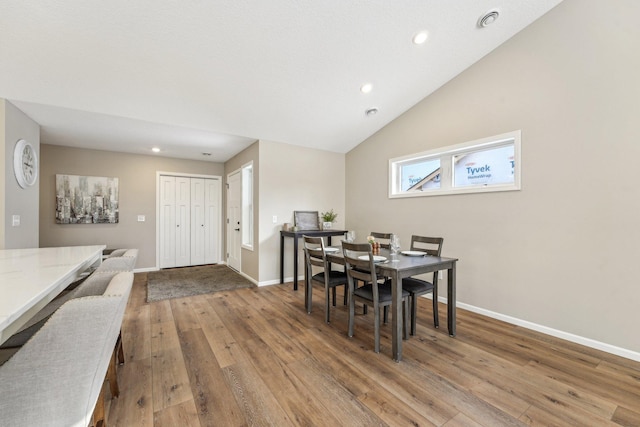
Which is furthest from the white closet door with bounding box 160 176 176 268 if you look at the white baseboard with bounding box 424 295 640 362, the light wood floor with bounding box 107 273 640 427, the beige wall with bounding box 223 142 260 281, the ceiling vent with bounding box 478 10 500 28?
the ceiling vent with bounding box 478 10 500 28

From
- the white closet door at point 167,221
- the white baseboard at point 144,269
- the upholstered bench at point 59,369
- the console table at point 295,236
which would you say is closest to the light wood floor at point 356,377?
the upholstered bench at point 59,369

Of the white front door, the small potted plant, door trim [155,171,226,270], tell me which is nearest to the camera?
the small potted plant

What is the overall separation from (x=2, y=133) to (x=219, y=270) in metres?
3.62

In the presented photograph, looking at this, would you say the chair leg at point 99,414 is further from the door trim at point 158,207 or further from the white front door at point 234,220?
the door trim at point 158,207

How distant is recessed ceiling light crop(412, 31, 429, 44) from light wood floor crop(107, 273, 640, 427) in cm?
299

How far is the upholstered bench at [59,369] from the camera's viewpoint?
88cm

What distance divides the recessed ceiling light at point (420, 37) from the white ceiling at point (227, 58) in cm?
5

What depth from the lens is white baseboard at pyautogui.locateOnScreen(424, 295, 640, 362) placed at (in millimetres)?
2297

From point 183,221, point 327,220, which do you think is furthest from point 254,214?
point 183,221

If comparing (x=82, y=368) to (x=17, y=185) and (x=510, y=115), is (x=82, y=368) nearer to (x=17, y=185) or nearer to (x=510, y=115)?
(x=17, y=185)

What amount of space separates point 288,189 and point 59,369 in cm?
390

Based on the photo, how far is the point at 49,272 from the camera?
1.42 metres

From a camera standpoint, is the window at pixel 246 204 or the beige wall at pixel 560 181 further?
the window at pixel 246 204

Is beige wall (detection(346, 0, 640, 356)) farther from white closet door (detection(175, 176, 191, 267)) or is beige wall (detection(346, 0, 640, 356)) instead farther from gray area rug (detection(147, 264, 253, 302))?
white closet door (detection(175, 176, 191, 267))
